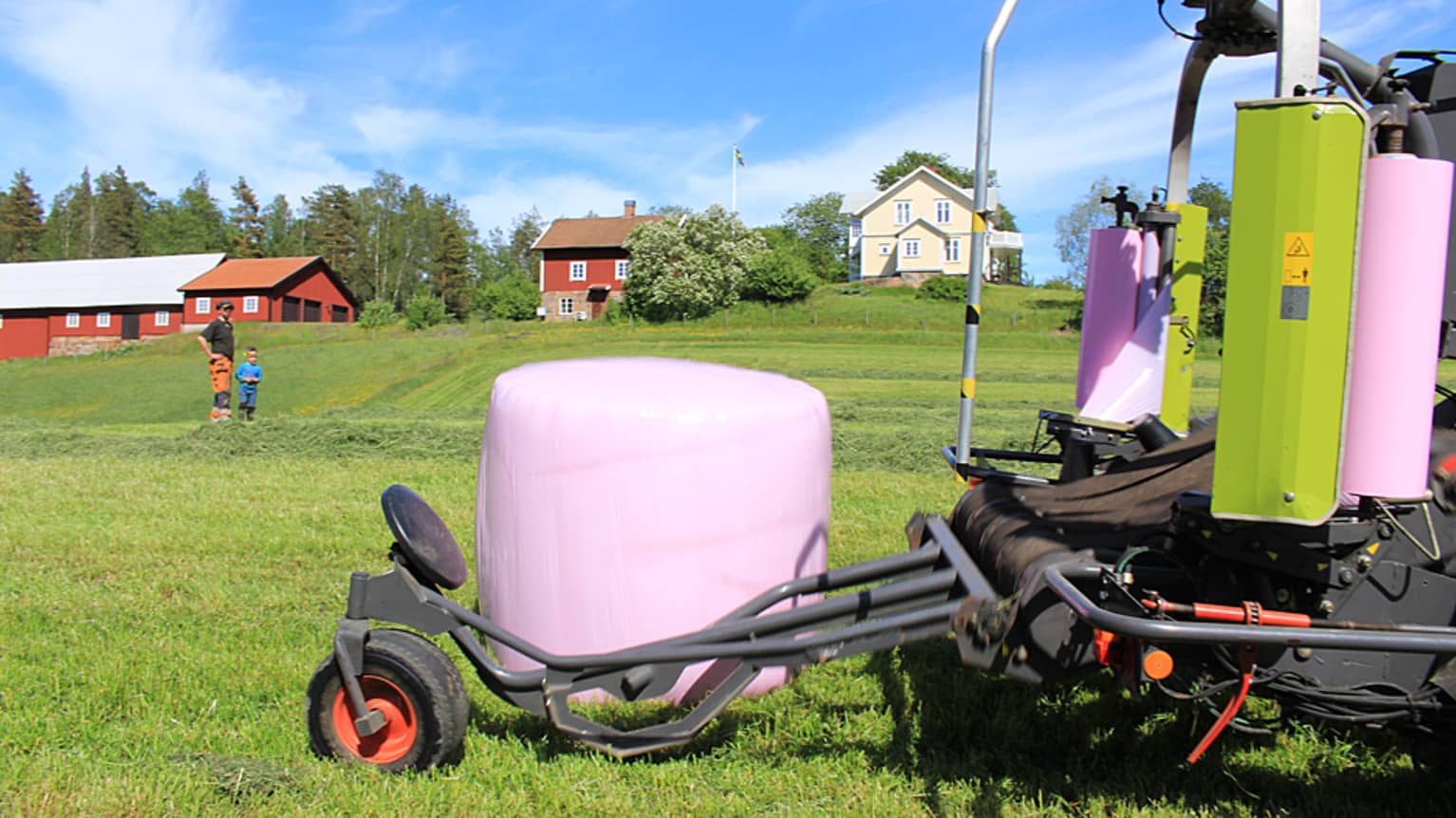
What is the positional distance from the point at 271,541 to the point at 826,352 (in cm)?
2847

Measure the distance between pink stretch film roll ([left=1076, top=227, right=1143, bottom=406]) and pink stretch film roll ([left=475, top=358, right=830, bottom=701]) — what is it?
1523 mm

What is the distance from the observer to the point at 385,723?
3.60 meters

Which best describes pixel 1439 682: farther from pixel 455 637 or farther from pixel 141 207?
pixel 141 207

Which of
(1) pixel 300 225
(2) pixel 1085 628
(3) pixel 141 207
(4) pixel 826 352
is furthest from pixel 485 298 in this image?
(2) pixel 1085 628

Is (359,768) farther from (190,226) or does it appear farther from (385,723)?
(190,226)

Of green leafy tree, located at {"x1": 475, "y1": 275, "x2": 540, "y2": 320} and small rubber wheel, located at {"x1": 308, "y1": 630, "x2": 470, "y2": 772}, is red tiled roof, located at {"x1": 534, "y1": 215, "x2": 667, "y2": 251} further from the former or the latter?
small rubber wheel, located at {"x1": 308, "y1": 630, "x2": 470, "y2": 772}

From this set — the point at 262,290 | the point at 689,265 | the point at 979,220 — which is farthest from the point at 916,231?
the point at 979,220

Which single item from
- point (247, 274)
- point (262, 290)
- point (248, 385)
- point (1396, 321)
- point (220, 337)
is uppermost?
point (247, 274)

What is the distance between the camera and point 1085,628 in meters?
2.91

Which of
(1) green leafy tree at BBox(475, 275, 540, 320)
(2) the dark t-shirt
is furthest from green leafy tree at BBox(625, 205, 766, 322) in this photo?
(2) the dark t-shirt

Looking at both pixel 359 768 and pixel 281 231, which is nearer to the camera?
pixel 359 768

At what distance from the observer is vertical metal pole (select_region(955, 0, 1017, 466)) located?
4.59m

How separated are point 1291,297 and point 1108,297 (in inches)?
83.7

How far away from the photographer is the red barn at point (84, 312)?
2596 inches
